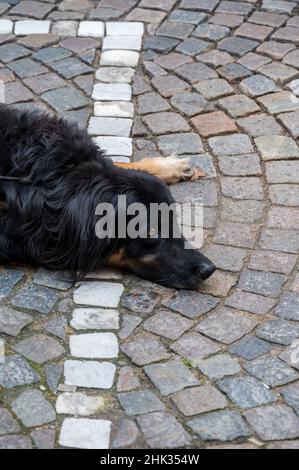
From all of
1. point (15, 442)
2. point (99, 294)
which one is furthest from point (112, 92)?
point (15, 442)

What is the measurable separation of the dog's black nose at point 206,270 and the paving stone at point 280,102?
2.09 meters

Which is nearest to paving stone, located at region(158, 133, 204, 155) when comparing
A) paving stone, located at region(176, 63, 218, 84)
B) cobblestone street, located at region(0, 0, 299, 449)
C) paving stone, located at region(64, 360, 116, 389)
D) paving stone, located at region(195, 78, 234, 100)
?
cobblestone street, located at region(0, 0, 299, 449)

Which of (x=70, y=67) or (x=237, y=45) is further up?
(x=237, y=45)

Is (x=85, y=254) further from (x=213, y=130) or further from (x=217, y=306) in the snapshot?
(x=213, y=130)

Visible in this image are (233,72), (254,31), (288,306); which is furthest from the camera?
(254,31)

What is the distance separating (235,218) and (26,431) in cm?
224

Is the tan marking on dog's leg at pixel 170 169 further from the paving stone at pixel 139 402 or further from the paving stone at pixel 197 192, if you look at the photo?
the paving stone at pixel 139 402

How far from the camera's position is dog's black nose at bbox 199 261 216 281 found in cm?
536

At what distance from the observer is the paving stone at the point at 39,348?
4.88 m

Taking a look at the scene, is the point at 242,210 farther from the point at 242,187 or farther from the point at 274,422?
the point at 274,422

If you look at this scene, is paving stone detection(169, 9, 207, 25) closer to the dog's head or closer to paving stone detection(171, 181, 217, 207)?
paving stone detection(171, 181, 217, 207)

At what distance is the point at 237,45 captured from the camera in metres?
7.82

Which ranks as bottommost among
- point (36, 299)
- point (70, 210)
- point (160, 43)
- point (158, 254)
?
point (36, 299)

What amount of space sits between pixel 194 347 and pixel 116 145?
2135 mm
